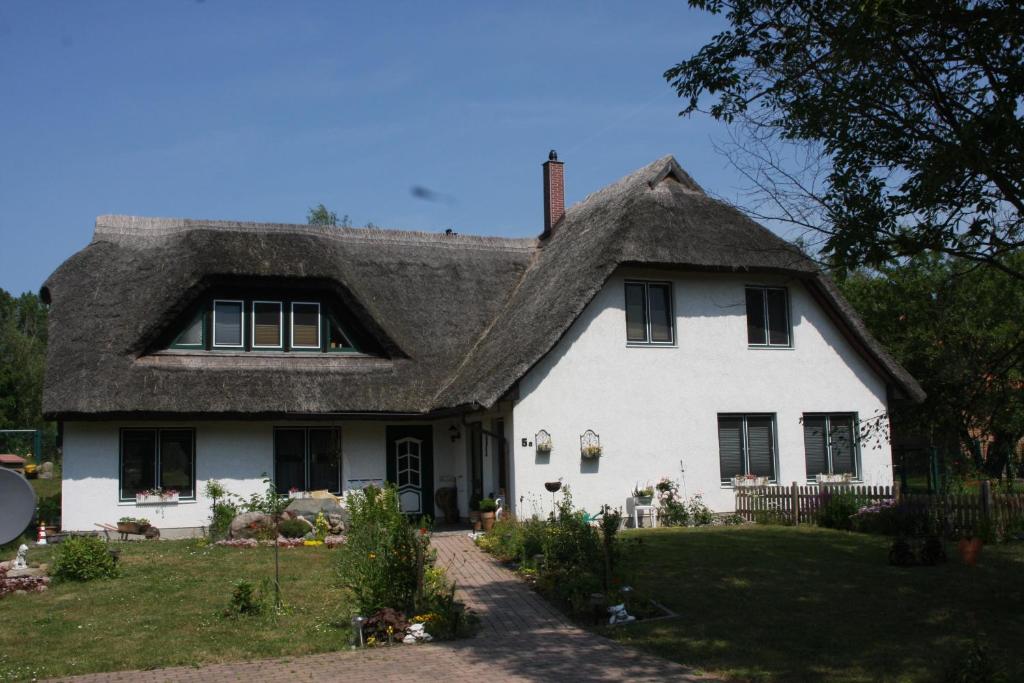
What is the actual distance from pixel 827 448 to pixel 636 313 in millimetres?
5362

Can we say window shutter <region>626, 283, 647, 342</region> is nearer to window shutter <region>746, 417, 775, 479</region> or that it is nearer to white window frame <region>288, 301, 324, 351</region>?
window shutter <region>746, 417, 775, 479</region>

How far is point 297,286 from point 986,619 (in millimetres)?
15359

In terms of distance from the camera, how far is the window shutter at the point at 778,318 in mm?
21422

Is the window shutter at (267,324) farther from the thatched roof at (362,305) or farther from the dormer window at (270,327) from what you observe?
the thatched roof at (362,305)

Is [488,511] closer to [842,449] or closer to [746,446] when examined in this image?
[746,446]

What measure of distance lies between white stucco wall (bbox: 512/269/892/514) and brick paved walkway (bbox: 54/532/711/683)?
750cm

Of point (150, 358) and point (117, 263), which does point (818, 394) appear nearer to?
point (150, 358)

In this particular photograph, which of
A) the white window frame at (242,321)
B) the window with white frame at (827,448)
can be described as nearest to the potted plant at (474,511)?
the white window frame at (242,321)

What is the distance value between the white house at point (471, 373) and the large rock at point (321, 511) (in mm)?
2006

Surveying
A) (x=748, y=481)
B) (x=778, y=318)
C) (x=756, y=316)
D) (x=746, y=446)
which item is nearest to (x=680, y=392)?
(x=746, y=446)

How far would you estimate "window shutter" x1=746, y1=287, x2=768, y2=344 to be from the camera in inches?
838

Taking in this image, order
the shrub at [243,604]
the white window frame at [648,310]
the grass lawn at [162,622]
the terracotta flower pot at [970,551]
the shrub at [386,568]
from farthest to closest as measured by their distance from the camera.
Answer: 1. the white window frame at [648,310]
2. the terracotta flower pot at [970,551]
3. the shrub at [243,604]
4. the shrub at [386,568]
5. the grass lawn at [162,622]

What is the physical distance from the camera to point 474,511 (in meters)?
20.0

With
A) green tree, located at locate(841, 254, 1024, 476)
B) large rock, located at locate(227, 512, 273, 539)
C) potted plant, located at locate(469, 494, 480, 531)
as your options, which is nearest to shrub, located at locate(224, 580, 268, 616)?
large rock, located at locate(227, 512, 273, 539)
